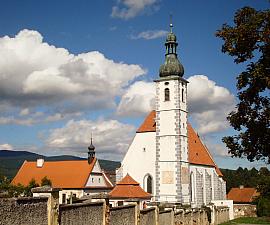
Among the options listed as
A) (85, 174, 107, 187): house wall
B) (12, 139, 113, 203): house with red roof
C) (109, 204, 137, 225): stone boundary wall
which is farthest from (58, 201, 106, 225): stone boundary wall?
(85, 174, 107, 187): house wall

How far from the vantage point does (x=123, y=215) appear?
1608 cm

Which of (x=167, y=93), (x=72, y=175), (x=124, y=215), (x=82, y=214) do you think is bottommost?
(x=124, y=215)

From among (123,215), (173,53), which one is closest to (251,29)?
(123,215)

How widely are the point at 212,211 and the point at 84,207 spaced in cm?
2945

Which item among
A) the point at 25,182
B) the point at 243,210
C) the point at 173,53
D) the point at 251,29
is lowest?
the point at 243,210

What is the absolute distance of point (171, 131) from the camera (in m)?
44.2

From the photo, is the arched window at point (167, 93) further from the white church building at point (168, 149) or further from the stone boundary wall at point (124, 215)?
the stone boundary wall at point (124, 215)

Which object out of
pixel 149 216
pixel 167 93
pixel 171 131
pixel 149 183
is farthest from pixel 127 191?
pixel 149 216

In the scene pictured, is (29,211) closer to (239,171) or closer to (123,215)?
(123,215)

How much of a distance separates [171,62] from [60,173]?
2135 centimetres

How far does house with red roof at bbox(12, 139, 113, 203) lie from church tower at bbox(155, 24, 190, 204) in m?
12.6

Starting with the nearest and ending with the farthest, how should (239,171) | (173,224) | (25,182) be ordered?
(173,224) → (25,182) → (239,171)

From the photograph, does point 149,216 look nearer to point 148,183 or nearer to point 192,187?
point 148,183

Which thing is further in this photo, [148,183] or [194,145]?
[194,145]
